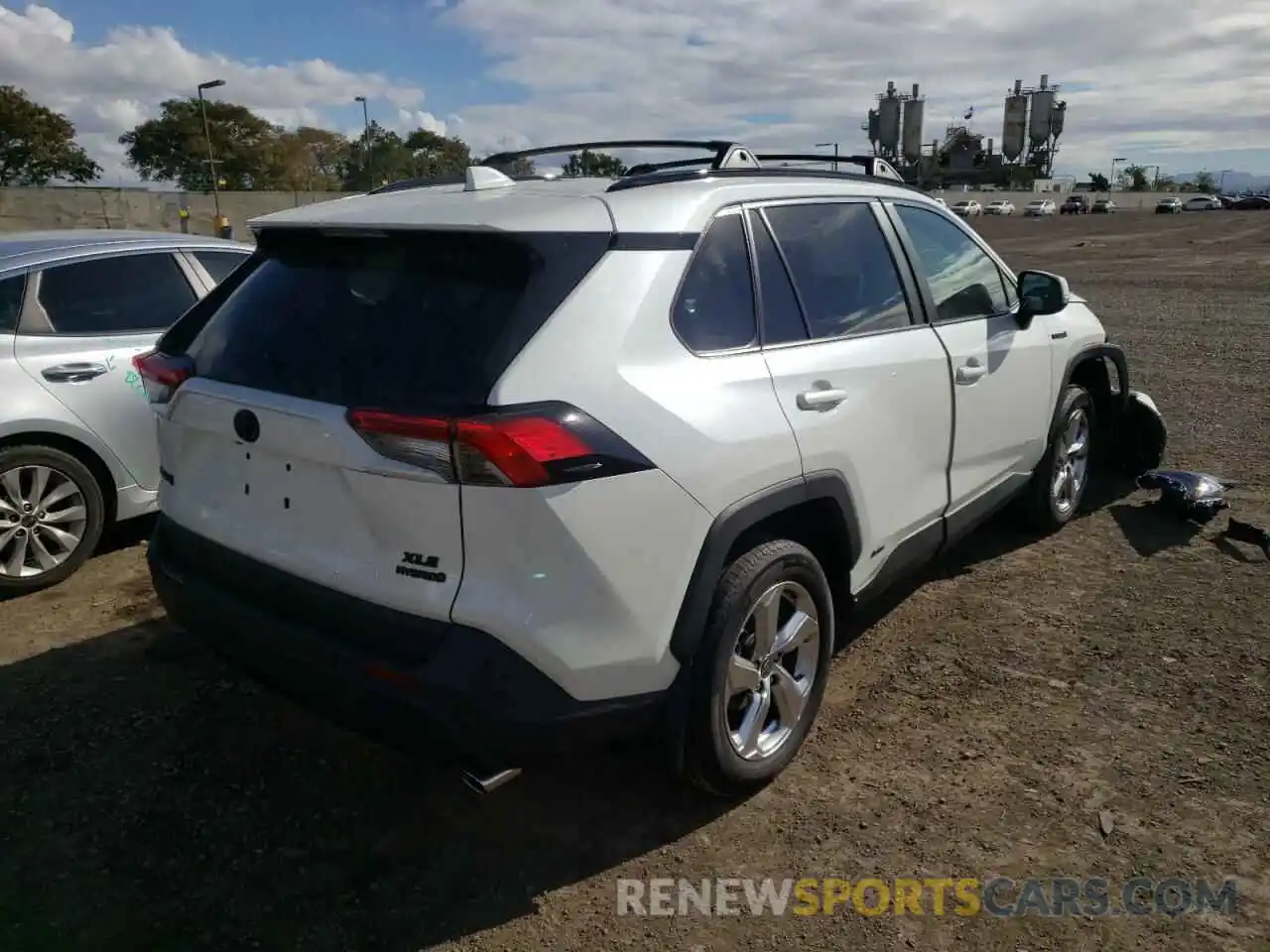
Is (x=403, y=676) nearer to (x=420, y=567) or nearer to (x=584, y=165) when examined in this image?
(x=420, y=567)

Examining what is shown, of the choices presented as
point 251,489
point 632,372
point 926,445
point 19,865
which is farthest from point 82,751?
point 926,445

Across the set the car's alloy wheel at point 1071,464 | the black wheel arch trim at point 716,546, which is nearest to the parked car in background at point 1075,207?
the car's alloy wheel at point 1071,464

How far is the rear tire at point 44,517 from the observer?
445cm

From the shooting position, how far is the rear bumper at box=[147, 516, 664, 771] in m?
2.29

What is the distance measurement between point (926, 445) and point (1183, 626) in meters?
1.47

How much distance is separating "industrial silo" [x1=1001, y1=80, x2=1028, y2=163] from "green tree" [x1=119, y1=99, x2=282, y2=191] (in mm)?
94925

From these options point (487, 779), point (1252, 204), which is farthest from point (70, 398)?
point (1252, 204)

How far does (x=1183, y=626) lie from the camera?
409 cm

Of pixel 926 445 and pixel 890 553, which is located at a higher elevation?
pixel 926 445

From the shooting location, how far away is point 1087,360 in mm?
5148

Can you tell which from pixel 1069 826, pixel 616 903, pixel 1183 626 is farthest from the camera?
pixel 1183 626

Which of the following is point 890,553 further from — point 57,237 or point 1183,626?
point 57,237

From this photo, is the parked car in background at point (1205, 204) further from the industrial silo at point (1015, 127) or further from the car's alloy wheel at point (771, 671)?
the car's alloy wheel at point (771, 671)

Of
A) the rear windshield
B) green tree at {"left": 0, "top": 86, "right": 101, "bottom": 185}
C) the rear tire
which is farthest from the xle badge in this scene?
green tree at {"left": 0, "top": 86, "right": 101, "bottom": 185}
